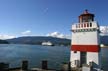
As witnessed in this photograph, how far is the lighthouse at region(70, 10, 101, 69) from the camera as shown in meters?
17.4

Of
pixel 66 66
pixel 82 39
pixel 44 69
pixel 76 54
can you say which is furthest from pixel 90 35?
pixel 44 69

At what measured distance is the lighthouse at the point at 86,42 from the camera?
17.4m

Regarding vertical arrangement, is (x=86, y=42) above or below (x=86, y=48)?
above

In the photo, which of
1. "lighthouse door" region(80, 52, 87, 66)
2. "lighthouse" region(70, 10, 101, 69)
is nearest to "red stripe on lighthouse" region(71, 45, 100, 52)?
"lighthouse" region(70, 10, 101, 69)

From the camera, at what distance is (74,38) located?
18891mm

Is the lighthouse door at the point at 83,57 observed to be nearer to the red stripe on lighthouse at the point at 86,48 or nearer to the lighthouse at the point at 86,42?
the lighthouse at the point at 86,42

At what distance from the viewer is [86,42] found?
18047 mm

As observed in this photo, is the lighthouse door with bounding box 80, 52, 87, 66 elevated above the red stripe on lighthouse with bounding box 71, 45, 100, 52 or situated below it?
below

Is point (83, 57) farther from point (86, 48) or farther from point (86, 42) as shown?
point (86, 42)

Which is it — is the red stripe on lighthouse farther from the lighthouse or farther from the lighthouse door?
the lighthouse door

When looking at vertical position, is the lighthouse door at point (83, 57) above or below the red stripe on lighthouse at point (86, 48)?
Result: below

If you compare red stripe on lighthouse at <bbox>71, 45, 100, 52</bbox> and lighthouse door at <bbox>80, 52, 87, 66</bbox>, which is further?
lighthouse door at <bbox>80, 52, 87, 66</bbox>

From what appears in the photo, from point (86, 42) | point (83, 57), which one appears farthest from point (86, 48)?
point (83, 57)

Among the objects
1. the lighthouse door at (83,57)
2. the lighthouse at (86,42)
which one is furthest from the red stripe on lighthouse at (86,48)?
the lighthouse door at (83,57)
